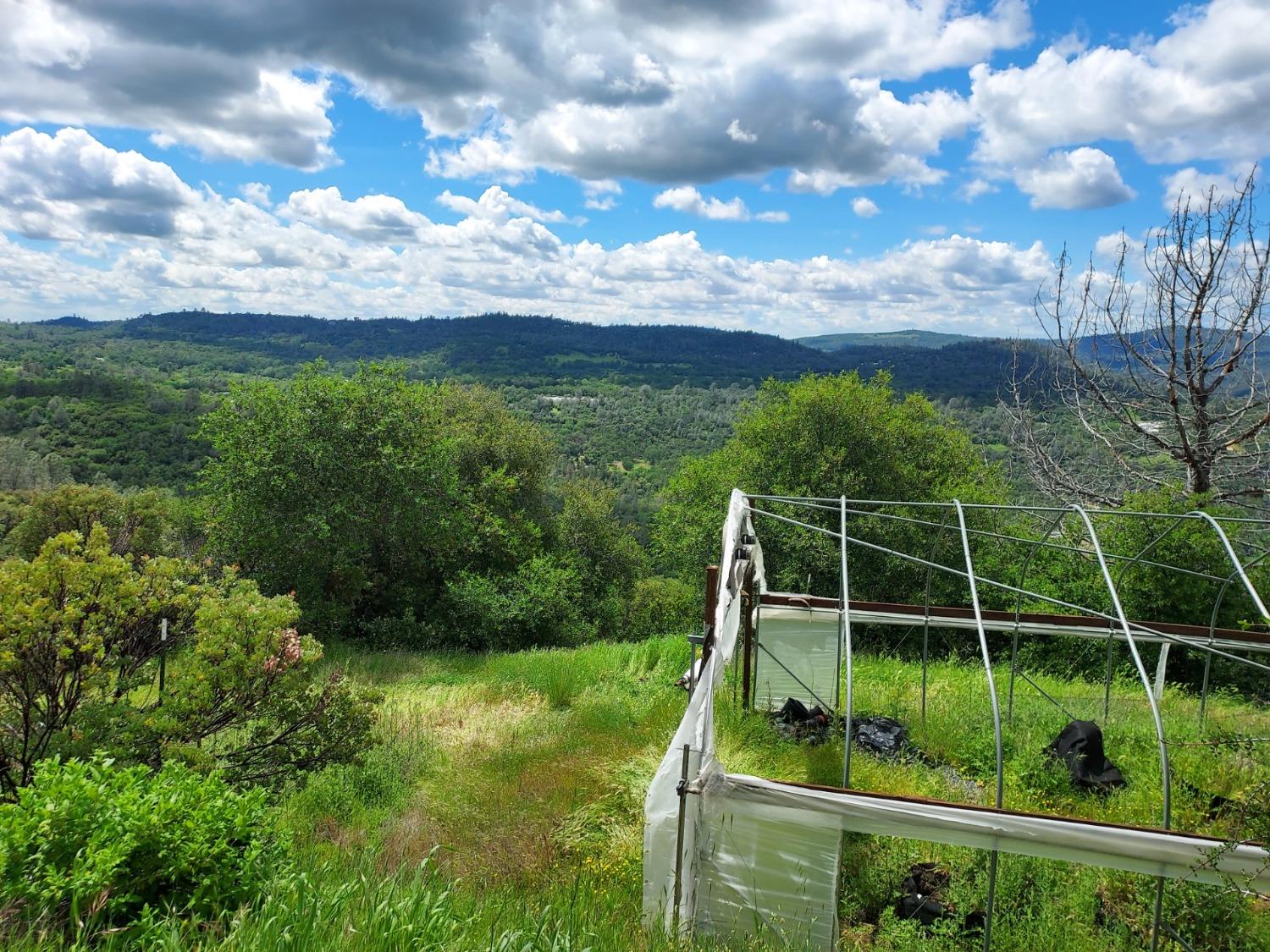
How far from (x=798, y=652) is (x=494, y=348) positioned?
533ft

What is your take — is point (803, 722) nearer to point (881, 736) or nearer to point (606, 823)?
point (881, 736)

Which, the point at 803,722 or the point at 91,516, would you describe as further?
the point at 91,516

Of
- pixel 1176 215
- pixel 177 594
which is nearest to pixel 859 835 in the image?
A: pixel 177 594

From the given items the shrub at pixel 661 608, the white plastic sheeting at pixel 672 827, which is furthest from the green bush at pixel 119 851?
the shrub at pixel 661 608

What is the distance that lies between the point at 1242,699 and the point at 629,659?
937cm

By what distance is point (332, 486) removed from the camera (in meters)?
16.5

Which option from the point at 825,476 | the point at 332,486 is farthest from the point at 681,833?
the point at 825,476

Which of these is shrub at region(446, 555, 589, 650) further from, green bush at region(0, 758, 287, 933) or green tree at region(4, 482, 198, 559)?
green bush at region(0, 758, 287, 933)

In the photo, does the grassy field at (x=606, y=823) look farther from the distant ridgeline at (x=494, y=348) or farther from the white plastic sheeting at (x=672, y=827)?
the distant ridgeline at (x=494, y=348)

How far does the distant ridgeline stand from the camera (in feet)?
451

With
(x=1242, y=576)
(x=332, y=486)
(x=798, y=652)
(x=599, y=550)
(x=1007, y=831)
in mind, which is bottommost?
(x=599, y=550)

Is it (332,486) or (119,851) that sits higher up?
(119,851)

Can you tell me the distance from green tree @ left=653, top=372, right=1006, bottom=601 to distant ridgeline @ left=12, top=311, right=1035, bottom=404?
91963mm

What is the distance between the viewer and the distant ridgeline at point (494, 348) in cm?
13750
